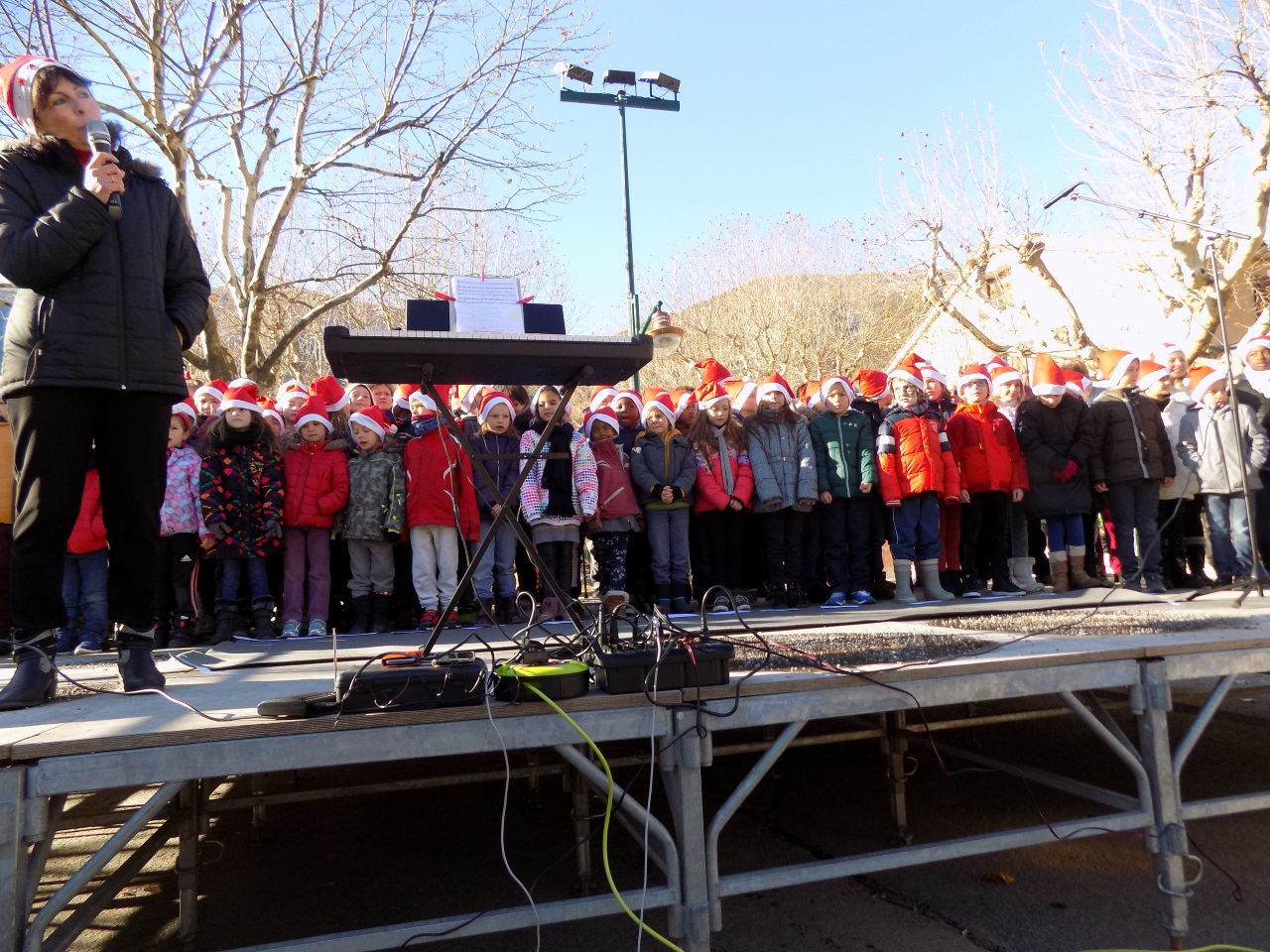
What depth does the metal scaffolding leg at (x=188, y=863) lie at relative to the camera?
2928 millimetres

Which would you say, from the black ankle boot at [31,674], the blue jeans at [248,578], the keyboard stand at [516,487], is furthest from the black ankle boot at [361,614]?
the black ankle boot at [31,674]

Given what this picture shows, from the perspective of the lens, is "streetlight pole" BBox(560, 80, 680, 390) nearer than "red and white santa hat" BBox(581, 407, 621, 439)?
No

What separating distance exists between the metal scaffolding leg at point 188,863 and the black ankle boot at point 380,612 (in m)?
2.74

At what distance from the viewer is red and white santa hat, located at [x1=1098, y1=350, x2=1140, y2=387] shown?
275 inches

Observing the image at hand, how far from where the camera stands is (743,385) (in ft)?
23.7

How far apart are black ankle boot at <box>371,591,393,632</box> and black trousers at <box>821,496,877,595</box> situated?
10.7 ft

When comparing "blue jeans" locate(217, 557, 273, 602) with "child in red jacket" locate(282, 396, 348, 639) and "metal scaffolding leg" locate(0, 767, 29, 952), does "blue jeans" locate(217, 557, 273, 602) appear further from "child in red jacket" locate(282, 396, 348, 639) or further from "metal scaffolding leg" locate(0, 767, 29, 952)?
"metal scaffolding leg" locate(0, 767, 29, 952)

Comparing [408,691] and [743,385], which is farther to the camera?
[743,385]

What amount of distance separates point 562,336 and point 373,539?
335 cm

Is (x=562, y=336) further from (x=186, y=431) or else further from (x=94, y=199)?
(x=186, y=431)

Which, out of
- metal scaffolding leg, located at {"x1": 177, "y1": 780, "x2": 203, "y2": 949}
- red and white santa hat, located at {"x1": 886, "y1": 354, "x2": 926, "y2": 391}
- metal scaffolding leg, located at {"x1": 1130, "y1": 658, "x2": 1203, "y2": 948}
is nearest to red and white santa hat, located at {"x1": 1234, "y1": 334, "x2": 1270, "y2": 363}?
red and white santa hat, located at {"x1": 886, "y1": 354, "x2": 926, "y2": 391}

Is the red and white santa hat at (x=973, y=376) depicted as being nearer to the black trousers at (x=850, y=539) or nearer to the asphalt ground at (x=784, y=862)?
the black trousers at (x=850, y=539)

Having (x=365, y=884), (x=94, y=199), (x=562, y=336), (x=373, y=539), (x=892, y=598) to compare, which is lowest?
(x=365, y=884)

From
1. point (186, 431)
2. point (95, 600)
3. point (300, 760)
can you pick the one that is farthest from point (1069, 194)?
point (95, 600)
